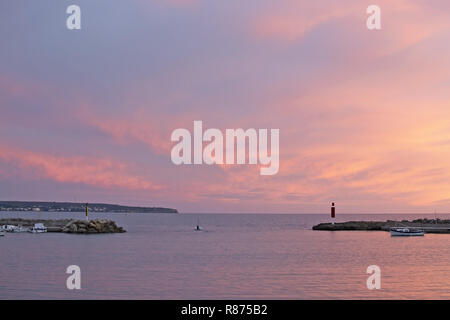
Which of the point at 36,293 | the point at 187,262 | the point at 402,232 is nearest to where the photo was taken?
the point at 36,293

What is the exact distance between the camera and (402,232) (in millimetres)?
95062

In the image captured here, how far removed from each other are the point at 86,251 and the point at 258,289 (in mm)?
34290

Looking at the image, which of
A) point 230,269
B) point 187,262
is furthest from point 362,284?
point 187,262

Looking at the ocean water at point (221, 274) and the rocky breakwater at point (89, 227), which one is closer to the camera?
the ocean water at point (221, 274)

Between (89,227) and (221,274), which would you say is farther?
(89,227)

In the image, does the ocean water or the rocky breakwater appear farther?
the rocky breakwater

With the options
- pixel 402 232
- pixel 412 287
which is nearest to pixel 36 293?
pixel 412 287
